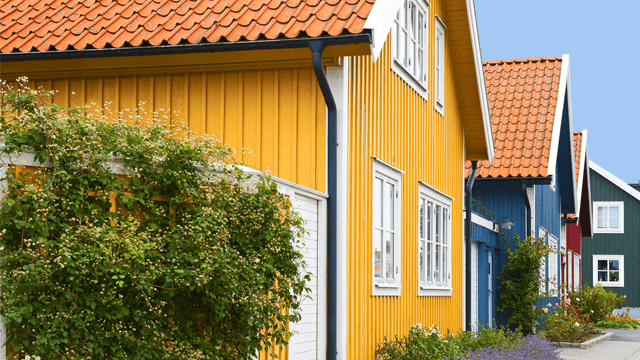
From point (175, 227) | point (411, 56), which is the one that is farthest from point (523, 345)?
point (175, 227)

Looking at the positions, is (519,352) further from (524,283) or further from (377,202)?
(524,283)

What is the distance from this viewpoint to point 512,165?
17.8m

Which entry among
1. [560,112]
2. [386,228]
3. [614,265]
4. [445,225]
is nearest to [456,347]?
[386,228]

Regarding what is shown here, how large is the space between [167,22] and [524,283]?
11764 mm

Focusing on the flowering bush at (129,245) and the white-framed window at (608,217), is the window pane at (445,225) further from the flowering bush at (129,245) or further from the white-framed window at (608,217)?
Answer: the white-framed window at (608,217)

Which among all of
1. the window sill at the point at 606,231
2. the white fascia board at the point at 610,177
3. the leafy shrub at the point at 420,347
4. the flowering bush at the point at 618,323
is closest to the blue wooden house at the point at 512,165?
the leafy shrub at the point at 420,347

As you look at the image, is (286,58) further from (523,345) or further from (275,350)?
(523,345)

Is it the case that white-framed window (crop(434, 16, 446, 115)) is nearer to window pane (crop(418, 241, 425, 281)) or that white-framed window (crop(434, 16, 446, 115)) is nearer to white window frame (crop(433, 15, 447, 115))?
white window frame (crop(433, 15, 447, 115))

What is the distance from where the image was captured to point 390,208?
34.4 ft

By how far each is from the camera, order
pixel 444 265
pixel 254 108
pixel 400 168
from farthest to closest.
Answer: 1. pixel 444 265
2. pixel 400 168
3. pixel 254 108

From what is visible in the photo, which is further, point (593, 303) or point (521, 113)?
point (593, 303)

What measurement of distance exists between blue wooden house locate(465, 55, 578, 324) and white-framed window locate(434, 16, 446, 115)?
3.53 m

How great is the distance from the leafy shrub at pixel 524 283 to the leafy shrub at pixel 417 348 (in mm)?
7745

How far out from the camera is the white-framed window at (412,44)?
10.6 metres
